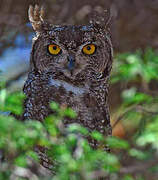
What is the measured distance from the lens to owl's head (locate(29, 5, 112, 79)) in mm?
2701

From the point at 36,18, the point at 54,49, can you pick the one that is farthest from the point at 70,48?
the point at 36,18

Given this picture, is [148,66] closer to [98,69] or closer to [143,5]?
[98,69]

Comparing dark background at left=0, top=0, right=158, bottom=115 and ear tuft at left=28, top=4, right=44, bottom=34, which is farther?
dark background at left=0, top=0, right=158, bottom=115

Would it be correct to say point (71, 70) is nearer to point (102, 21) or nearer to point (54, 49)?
point (54, 49)

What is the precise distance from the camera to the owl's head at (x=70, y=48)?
2701 mm

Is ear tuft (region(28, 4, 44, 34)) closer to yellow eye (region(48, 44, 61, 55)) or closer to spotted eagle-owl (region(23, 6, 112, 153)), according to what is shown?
spotted eagle-owl (region(23, 6, 112, 153))

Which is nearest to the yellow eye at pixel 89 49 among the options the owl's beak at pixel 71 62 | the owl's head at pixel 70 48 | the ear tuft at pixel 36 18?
the owl's head at pixel 70 48

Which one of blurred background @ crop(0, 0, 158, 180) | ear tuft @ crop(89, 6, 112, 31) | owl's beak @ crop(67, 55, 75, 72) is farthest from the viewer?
blurred background @ crop(0, 0, 158, 180)

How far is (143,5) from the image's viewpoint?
13.9 feet

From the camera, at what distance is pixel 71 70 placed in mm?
2723

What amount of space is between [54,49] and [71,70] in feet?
0.56

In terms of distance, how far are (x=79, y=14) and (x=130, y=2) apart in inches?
22.4

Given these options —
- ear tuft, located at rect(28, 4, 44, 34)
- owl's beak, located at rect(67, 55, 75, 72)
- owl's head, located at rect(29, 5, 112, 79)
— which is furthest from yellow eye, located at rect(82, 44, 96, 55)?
ear tuft, located at rect(28, 4, 44, 34)

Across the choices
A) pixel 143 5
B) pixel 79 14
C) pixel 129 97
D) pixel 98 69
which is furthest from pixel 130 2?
pixel 129 97
